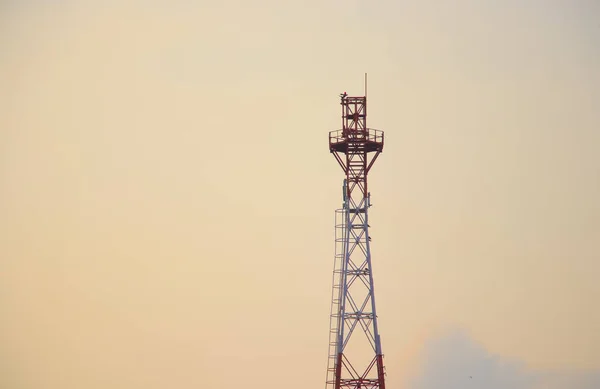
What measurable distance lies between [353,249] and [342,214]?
344 cm

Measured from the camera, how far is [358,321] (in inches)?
4323

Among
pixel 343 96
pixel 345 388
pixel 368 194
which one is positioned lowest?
pixel 345 388

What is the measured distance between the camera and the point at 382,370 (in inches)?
4289

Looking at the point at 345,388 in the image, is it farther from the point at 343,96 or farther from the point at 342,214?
the point at 343,96

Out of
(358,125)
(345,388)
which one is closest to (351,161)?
(358,125)

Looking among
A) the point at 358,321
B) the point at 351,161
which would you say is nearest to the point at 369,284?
the point at 358,321

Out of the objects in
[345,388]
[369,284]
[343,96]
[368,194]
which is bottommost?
[345,388]

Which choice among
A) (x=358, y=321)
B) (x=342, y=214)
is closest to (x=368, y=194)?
(x=342, y=214)

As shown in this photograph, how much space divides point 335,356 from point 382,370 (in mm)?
3897

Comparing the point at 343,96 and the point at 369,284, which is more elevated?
the point at 343,96

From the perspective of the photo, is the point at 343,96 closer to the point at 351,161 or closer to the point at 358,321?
the point at 351,161

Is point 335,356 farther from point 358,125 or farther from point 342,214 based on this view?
point 358,125

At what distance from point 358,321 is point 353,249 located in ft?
19.0

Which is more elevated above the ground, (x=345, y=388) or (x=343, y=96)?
(x=343, y=96)
